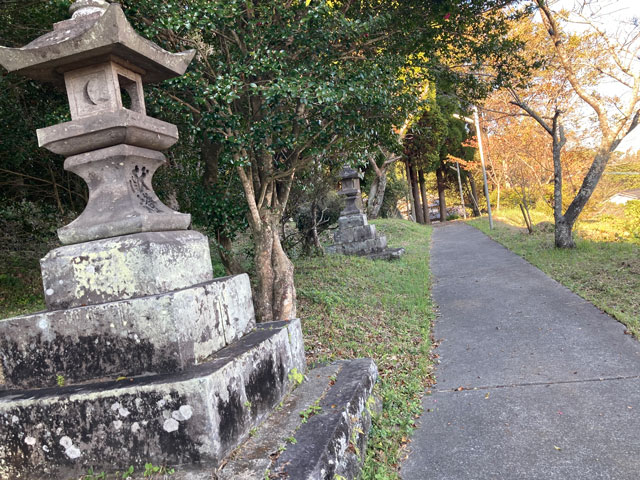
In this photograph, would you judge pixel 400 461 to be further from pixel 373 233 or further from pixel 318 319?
pixel 373 233

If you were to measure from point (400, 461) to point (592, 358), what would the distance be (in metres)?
2.52

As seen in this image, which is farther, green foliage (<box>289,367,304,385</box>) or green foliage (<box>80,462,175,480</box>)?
green foliage (<box>289,367,304,385</box>)

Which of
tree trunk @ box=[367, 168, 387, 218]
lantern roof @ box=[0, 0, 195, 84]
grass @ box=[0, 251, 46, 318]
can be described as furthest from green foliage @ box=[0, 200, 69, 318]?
tree trunk @ box=[367, 168, 387, 218]

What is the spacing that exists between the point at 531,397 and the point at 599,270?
542cm

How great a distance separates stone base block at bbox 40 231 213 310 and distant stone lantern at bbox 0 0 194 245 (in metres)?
0.10

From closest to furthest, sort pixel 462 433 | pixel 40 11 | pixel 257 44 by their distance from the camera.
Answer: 1. pixel 462 433
2. pixel 257 44
3. pixel 40 11

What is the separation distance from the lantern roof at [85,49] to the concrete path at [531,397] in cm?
309

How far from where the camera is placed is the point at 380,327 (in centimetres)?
598

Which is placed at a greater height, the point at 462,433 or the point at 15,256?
the point at 15,256

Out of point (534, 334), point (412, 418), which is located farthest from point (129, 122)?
point (534, 334)

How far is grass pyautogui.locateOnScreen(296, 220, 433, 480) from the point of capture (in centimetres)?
330

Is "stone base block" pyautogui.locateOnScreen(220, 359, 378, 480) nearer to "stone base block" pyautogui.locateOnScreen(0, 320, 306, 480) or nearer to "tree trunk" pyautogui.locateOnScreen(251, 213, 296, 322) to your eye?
"stone base block" pyautogui.locateOnScreen(0, 320, 306, 480)

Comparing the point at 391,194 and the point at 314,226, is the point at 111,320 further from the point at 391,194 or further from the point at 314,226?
the point at 391,194

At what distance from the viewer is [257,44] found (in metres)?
4.65
